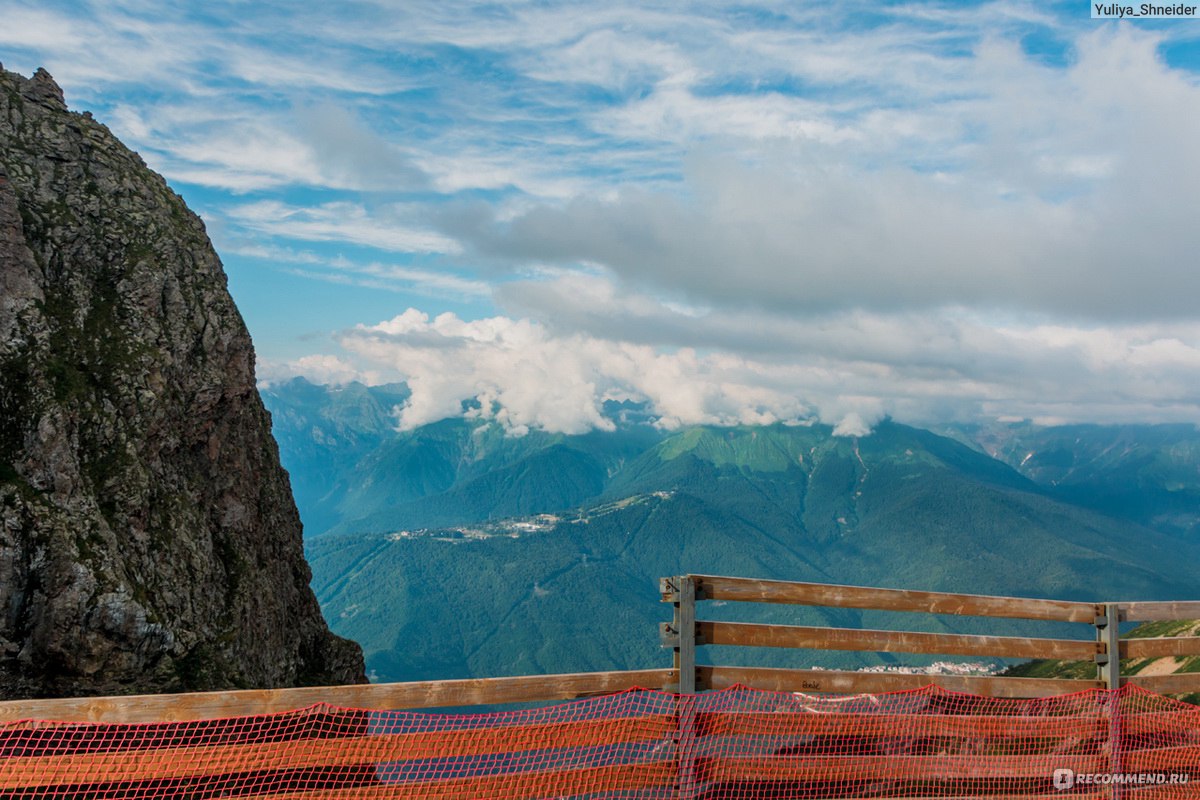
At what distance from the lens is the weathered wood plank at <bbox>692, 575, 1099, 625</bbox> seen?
7547 millimetres

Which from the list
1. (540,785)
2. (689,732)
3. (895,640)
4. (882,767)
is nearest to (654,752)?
(689,732)

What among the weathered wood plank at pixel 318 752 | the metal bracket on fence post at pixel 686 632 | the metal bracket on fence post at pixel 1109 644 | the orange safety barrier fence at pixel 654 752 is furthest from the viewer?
the metal bracket on fence post at pixel 1109 644

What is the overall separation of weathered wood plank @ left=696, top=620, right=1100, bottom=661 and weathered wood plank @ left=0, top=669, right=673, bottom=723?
84cm

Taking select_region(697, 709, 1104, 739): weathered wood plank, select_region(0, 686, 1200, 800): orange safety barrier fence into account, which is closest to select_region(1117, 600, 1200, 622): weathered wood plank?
select_region(0, 686, 1200, 800): orange safety barrier fence

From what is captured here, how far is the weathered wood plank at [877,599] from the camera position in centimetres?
755

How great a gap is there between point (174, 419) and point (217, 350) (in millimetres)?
4095

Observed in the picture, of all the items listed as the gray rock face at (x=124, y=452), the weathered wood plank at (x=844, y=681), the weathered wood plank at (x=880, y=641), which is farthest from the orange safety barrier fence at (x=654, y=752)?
the gray rock face at (x=124, y=452)

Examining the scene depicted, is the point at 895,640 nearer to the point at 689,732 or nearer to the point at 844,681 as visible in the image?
the point at 844,681

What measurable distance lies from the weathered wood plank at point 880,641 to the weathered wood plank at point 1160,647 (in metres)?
0.62

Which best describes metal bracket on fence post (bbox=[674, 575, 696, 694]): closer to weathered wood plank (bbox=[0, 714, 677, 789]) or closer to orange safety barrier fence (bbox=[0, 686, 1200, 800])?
orange safety barrier fence (bbox=[0, 686, 1200, 800])

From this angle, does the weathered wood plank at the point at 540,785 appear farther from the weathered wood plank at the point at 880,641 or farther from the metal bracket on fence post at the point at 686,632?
the weathered wood plank at the point at 880,641

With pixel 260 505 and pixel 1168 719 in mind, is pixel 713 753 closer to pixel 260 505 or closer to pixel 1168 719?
pixel 1168 719

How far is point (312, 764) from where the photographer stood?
A: 6.36 metres

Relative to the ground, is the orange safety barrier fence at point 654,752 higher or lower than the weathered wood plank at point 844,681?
lower
